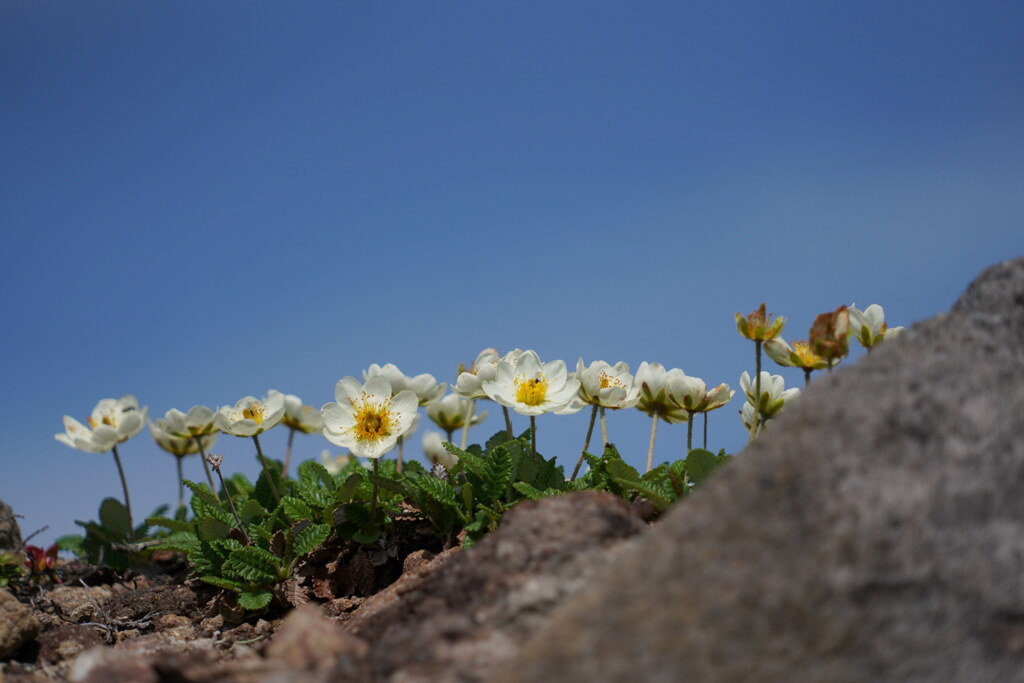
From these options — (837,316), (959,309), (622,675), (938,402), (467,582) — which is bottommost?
(622,675)

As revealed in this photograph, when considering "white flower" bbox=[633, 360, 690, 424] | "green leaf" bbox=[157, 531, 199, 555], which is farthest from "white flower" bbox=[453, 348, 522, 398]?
"green leaf" bbox=[157, 531, 199, 555]

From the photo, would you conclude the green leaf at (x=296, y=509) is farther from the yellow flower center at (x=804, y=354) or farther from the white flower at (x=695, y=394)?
the yellow flower center at (x=804, y=354)

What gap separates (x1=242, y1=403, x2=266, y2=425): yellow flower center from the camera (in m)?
4.10

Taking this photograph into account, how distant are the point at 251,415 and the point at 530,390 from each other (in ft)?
4.51

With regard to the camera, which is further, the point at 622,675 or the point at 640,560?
the point at 640,560

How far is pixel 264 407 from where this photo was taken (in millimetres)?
4363

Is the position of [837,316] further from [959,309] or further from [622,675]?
[622,675]

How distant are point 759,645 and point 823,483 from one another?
340 millimetres

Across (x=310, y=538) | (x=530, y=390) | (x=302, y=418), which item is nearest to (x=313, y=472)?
(x=302, y=418)

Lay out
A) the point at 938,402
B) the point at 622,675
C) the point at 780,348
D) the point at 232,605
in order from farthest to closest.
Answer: the point at 232,605 → the point at 780,348 → the point at 938,402 → the point at 622,675

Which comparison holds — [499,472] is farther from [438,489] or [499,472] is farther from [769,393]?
[769,393]

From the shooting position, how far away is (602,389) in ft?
12.3

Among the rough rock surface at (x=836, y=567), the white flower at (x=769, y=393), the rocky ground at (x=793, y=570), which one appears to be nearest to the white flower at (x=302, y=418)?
the white flower at (x=769, y=393)

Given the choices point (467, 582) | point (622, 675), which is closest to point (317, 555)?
point (467, 582)
